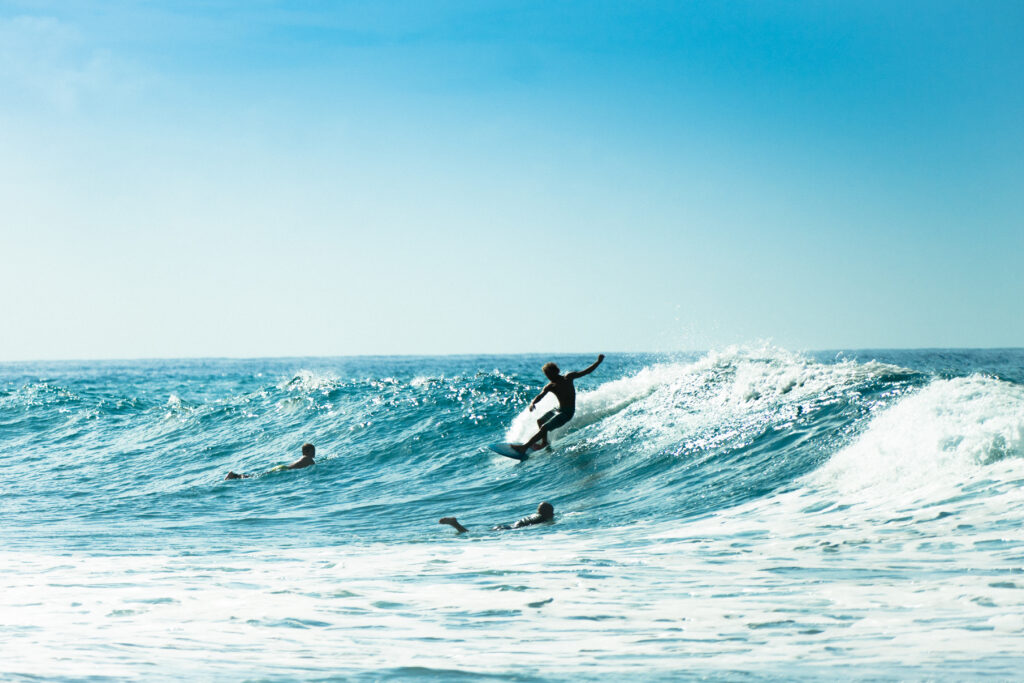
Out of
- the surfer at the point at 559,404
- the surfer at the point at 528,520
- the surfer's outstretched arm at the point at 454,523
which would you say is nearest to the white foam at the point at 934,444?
the surfer at the point at 528,520

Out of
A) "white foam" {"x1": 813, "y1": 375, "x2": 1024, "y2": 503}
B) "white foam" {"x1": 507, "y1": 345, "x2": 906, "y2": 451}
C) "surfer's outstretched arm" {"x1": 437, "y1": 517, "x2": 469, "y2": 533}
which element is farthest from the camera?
"white foam" {"x1": 507, "y1": 345, "x2": 906, "y2": 451}

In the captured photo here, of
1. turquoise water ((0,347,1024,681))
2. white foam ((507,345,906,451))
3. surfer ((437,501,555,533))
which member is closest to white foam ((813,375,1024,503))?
turquoise water ((0,347,1024,681))

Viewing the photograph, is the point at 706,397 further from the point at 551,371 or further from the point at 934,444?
the point at 934,444

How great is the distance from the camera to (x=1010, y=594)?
6.18m

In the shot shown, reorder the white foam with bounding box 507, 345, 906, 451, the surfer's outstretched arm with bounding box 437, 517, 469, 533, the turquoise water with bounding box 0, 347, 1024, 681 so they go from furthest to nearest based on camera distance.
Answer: the white foam with bounding box 507, 345, 906, 451, the surfer's outstretched arm with bounding box 437, 517, 469, 533, the turquoise water with bounding box 0, 347, 1024, 681

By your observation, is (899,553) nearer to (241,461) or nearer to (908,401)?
(908,401)

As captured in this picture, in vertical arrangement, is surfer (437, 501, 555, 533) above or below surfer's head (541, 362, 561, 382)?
below

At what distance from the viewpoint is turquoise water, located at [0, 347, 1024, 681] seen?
5.63 m

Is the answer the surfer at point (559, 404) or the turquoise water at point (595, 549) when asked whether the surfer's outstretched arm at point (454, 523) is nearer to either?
the turquoise water at point (595, 549)

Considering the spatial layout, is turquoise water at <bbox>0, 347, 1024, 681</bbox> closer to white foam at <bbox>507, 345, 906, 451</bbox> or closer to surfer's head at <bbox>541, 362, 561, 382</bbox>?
white foam at <bbox>507, 345, 906, 451</bbox>

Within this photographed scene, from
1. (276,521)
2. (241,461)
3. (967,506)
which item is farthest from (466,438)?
(967,506)

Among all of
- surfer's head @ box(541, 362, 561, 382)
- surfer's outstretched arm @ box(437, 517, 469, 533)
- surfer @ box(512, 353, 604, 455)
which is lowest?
surfer's outstretched arm @ box(437, 517, 469, 533)

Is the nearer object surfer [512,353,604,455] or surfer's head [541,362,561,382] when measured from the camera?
surfer's head [541,362,561,382]

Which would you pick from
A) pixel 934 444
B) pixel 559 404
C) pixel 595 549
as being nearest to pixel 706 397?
pixel 559 404
